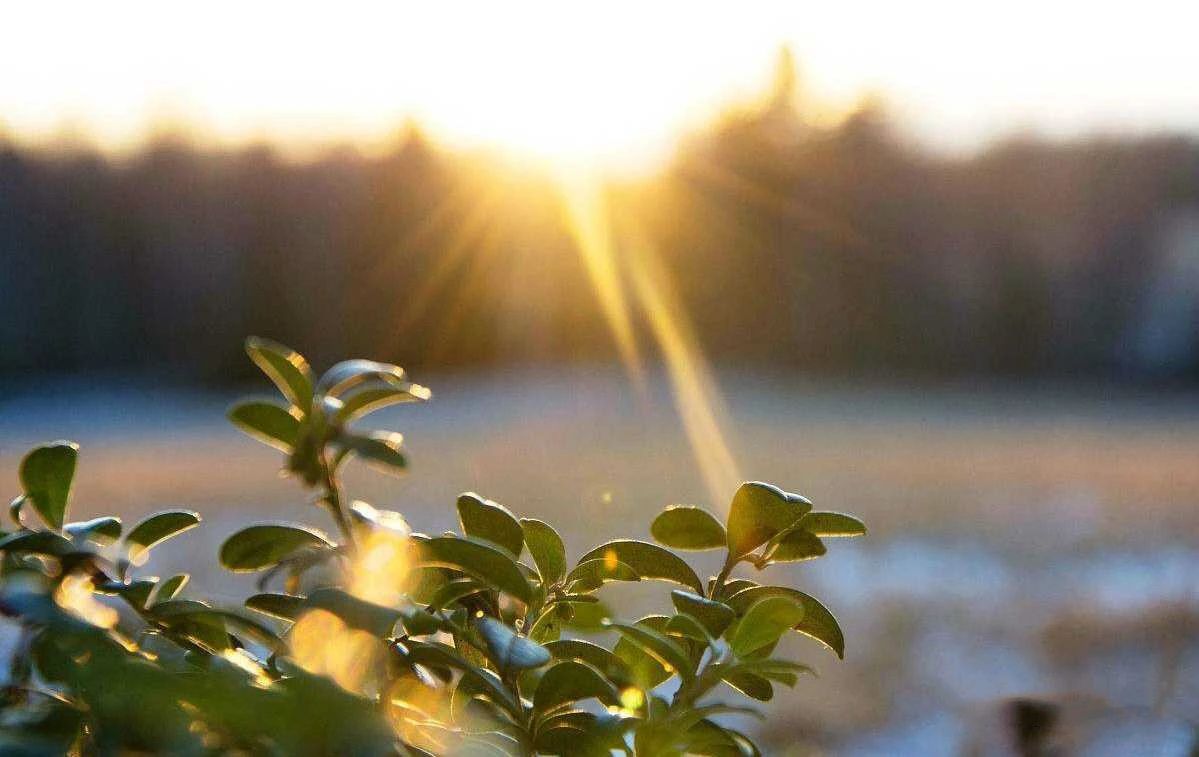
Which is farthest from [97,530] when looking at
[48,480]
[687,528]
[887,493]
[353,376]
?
[887,493]

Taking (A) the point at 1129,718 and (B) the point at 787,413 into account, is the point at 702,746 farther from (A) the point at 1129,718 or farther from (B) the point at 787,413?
(B) the point at 787,413

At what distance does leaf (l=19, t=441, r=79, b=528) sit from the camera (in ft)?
1.47

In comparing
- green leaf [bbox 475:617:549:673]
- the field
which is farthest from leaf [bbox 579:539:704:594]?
the field

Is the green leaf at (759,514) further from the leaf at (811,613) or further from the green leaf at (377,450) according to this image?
the green leaf at (377,450)

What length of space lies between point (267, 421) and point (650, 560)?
0.60 feet

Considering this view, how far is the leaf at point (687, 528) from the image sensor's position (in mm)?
513

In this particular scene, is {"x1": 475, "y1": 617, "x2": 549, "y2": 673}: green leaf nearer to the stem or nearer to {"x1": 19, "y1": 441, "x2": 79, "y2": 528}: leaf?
the stem

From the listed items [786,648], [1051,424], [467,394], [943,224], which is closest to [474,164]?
[467,394]

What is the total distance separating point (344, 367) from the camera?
0.41 meters

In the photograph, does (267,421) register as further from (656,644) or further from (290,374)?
(656,644)

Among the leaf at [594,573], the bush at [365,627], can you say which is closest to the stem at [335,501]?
the bush at [365,627]

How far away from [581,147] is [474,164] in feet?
4.77

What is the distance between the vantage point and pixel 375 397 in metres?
0.44

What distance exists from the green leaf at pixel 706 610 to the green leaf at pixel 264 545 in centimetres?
13
